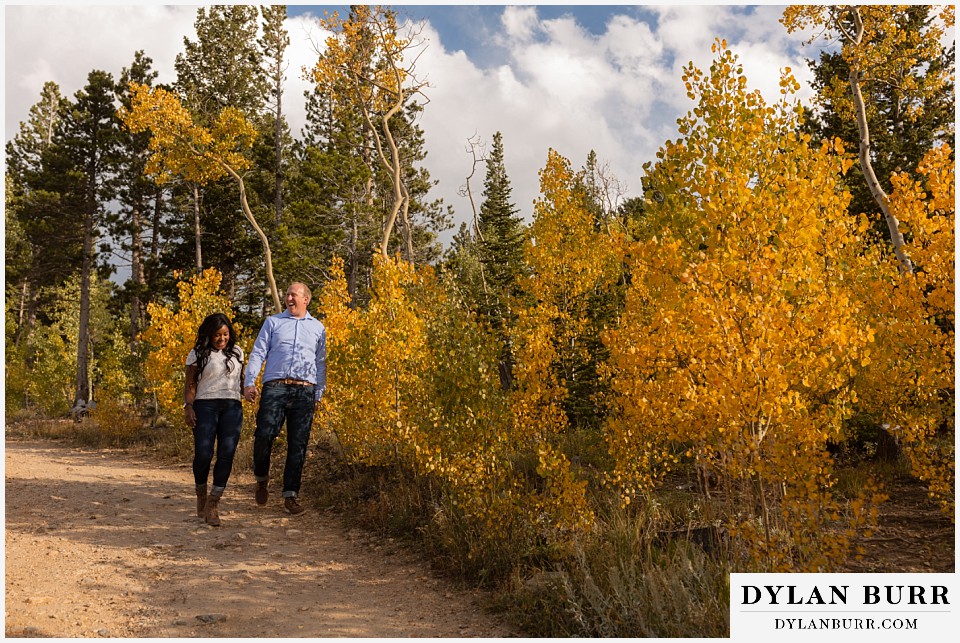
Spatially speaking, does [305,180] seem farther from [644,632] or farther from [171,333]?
[644,632]

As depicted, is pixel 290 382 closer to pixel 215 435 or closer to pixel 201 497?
pixel 215 435

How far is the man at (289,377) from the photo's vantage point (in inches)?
218

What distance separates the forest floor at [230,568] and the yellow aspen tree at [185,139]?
32.2ft

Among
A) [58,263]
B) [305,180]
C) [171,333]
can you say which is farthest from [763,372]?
[58,263]

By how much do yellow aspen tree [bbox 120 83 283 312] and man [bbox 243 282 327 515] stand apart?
9.71m

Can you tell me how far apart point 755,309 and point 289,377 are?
403 centimetres

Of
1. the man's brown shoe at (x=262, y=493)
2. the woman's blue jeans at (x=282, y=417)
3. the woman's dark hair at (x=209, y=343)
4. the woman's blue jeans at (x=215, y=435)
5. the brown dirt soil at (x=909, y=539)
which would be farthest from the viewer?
the man's brown shoe at (x=262, y=493)

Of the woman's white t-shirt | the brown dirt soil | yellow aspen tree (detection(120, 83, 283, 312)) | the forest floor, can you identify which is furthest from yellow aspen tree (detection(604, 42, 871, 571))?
yellow aspen tree (detection(120, 83, 283, 312))

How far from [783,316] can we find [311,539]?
13.3 feet

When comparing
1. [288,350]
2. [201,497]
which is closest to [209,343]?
[288,350]

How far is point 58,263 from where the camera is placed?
22.9 metres

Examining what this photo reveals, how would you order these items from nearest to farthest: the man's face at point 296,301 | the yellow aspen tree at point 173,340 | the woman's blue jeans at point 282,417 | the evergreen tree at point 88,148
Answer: the woman's blue jeans at point 282,417 < the man's face at point 296,301 < the yellow aspen tree at point 173,340 < the evergreen tree at point 88,148

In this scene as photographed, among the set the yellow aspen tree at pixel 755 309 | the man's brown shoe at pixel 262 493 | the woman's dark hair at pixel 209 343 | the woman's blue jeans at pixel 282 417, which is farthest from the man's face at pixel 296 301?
the yellow aspen tree at pixel 755 309

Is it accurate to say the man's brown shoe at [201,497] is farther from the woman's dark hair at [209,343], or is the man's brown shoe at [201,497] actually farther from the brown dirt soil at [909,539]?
the brown dirt soil at [909,539]
